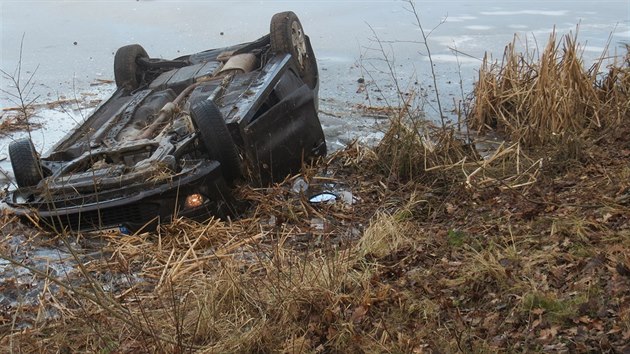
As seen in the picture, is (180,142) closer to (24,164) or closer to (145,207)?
(145,207)

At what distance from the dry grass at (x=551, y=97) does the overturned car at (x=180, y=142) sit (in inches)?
69.9

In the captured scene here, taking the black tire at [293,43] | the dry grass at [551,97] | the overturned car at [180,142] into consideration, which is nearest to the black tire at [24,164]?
the overturned car at [180,142]

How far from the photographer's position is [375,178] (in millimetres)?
6383

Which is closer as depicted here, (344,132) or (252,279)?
(252,279)

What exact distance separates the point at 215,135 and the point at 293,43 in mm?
2155

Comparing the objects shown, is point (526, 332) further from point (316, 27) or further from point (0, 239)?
point (316, 27)

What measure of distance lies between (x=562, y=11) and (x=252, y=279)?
31.9ft

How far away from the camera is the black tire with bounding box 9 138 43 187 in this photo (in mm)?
5453

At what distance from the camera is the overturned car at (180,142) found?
513cm

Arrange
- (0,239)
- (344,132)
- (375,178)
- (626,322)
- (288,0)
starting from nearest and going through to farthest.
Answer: (626,322), (0,239), (375,178), (344,132), (288,0)

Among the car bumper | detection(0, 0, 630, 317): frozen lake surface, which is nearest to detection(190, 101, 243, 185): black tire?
the car bumper

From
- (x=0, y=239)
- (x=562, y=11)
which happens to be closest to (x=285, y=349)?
(x=0, y=239)

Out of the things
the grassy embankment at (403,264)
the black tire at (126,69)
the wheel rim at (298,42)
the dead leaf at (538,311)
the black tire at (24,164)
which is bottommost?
the grassy embankment at (403,264)

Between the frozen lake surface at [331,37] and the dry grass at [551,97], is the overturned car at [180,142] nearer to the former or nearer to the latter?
the frozen lake surface at [331,37]
